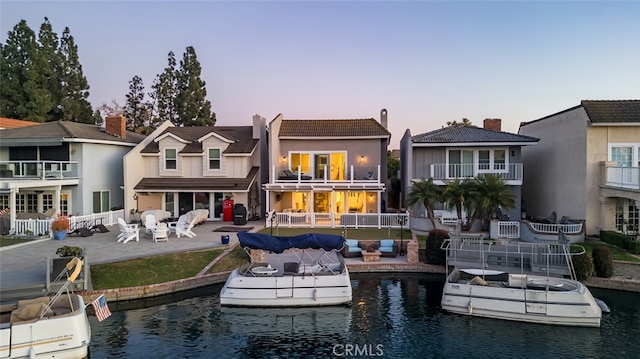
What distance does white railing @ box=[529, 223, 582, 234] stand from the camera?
23.0m

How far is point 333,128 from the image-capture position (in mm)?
32125

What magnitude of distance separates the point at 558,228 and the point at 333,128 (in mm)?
16484

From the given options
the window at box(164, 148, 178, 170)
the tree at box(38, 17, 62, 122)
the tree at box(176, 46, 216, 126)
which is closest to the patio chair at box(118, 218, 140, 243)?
the window at box(164, 148, 178, 170)

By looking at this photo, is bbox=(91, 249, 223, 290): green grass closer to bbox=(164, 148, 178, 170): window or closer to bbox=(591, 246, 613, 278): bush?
bbox=(164, 148, 178, 170): window

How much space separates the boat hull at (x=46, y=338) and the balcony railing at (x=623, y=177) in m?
24.9

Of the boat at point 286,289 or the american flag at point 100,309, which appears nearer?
the american flag at point 100,309

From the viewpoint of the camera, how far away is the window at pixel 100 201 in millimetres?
29781

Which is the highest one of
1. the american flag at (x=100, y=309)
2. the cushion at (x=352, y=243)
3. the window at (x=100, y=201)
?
the window at (x=100, y=201)

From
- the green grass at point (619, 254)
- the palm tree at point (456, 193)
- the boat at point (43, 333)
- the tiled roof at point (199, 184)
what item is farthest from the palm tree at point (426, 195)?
the boat at point (43, 333)

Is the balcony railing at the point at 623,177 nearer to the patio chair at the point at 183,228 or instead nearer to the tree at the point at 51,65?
the patio chair at the point at 183,228

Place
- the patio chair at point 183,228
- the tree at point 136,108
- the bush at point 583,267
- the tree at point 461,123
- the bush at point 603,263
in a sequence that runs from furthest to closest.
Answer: the tree at point 461,123
the tree at point 136,108
the patio chair at point 183,228
the bush at point 603,263
the bush at point 583,267

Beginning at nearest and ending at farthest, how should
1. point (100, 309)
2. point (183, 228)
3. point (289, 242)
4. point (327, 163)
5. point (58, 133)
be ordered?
point (100, 309) → point (289, 242) → point (183, 228) → point (58, 133) → point (327, 163)

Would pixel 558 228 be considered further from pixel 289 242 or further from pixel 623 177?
pixel 289 242

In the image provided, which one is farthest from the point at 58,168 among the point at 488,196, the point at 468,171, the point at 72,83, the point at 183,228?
the point at 72,83
